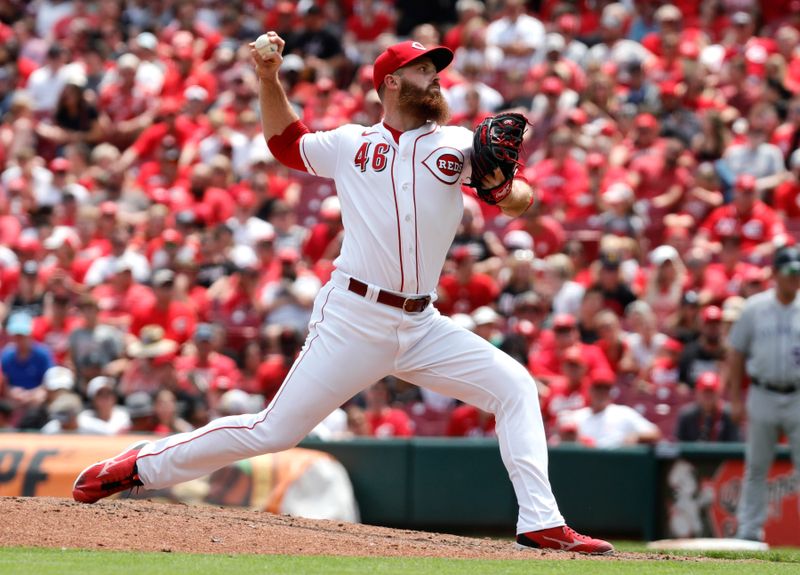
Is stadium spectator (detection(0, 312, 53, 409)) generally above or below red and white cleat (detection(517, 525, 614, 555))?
above

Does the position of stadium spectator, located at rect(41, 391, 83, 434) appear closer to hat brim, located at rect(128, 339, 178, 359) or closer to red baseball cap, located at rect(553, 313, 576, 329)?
hat brim, located at rect(128, 339, 178, 359)

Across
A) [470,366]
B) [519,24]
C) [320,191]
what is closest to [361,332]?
[470,366]

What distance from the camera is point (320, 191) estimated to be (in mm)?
14266

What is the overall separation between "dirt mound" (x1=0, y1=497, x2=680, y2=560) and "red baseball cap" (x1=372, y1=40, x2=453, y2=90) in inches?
74.4

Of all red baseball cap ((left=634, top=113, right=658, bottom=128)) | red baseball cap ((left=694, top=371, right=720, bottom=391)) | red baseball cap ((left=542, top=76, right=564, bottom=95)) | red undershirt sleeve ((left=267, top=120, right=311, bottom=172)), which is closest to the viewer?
→ red undershirt sleeve ((left=267, top=120, right=311, bottom=172))

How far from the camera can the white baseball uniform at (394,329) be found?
556 cm

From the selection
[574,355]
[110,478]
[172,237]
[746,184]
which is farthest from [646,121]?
[110,478]

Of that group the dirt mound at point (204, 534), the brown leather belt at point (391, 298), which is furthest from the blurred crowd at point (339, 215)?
the brown leather belt at point (391, 298)

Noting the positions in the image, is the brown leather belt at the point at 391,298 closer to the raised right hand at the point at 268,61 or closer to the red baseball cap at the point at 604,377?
the raised right hand at the point at 268,61

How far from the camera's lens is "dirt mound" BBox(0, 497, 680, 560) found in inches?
220

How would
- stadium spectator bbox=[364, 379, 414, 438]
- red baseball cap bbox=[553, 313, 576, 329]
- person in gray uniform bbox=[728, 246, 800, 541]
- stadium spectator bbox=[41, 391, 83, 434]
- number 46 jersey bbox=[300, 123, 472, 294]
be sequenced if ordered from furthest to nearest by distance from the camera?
red baseball cap bbox=[553, 313, 576, 329] → stadium spectator bbox=[364, 379, 414, 438] → stadium spectator bbox=[41, 391, 83, 434] → person in gray uniform bbox=[728, 246, 800, 541] → number 46 jersey bbox=[300, 123, 472, 294]

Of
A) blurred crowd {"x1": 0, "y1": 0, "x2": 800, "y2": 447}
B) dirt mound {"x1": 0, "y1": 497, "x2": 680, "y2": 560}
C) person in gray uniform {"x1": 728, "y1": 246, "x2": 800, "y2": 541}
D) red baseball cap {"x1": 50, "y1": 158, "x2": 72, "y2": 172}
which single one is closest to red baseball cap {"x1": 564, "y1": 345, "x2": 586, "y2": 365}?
blurred crowd {"x1": 0, "y1": 0, "x2": 800, "y2": 447}

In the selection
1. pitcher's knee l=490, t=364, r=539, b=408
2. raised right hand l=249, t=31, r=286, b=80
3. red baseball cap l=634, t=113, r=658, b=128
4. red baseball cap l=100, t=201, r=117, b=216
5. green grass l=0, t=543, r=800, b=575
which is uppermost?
red baseball cap l=634, t=113, r=658, b=128

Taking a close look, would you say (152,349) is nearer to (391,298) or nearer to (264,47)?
(264,47)
